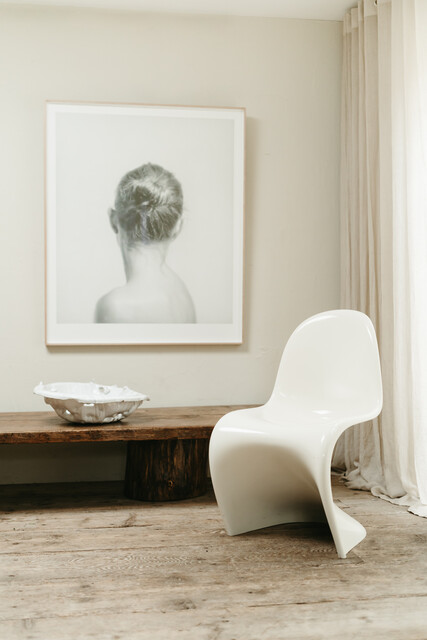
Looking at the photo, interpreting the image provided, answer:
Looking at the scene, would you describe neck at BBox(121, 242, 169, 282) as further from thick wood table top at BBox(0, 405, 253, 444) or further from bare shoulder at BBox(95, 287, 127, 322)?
thick wood table top at BBox(0, 405, 253, 444)

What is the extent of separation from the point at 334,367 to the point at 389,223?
83 centimetres

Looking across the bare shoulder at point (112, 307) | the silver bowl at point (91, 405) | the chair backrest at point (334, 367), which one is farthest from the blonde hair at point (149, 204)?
the chair backrest at point (334, 367)

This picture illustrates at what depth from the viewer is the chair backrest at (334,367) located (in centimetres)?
238

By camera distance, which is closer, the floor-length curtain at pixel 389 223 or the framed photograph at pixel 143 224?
the floor-length curtain at pixel 389 223

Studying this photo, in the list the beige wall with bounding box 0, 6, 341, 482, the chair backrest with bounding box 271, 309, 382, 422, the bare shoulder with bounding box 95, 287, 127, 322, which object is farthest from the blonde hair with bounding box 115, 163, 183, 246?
the chair backrest with bounding box 271, 309, 382, 422

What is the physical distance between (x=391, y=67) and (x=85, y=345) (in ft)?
6.53

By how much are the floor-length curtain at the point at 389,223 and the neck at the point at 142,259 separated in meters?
0.98

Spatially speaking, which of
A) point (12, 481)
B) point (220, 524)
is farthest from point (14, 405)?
point (220, 524)

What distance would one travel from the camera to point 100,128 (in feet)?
10.5

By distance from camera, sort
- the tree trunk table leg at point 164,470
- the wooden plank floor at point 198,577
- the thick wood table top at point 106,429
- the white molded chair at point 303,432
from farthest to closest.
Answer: the tree trunk table leg at point 164,470, the thick wood table top at point 106,429, the white molded chair at point 303,432, the wooden plank floor at point 198,577

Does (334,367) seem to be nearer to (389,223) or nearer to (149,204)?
(389,223)

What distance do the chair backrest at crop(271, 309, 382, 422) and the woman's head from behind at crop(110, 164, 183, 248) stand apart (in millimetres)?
1012

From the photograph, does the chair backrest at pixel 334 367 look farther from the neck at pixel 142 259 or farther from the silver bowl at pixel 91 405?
the neck at pixel 142 259

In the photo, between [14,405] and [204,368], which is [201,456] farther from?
[14,405]
